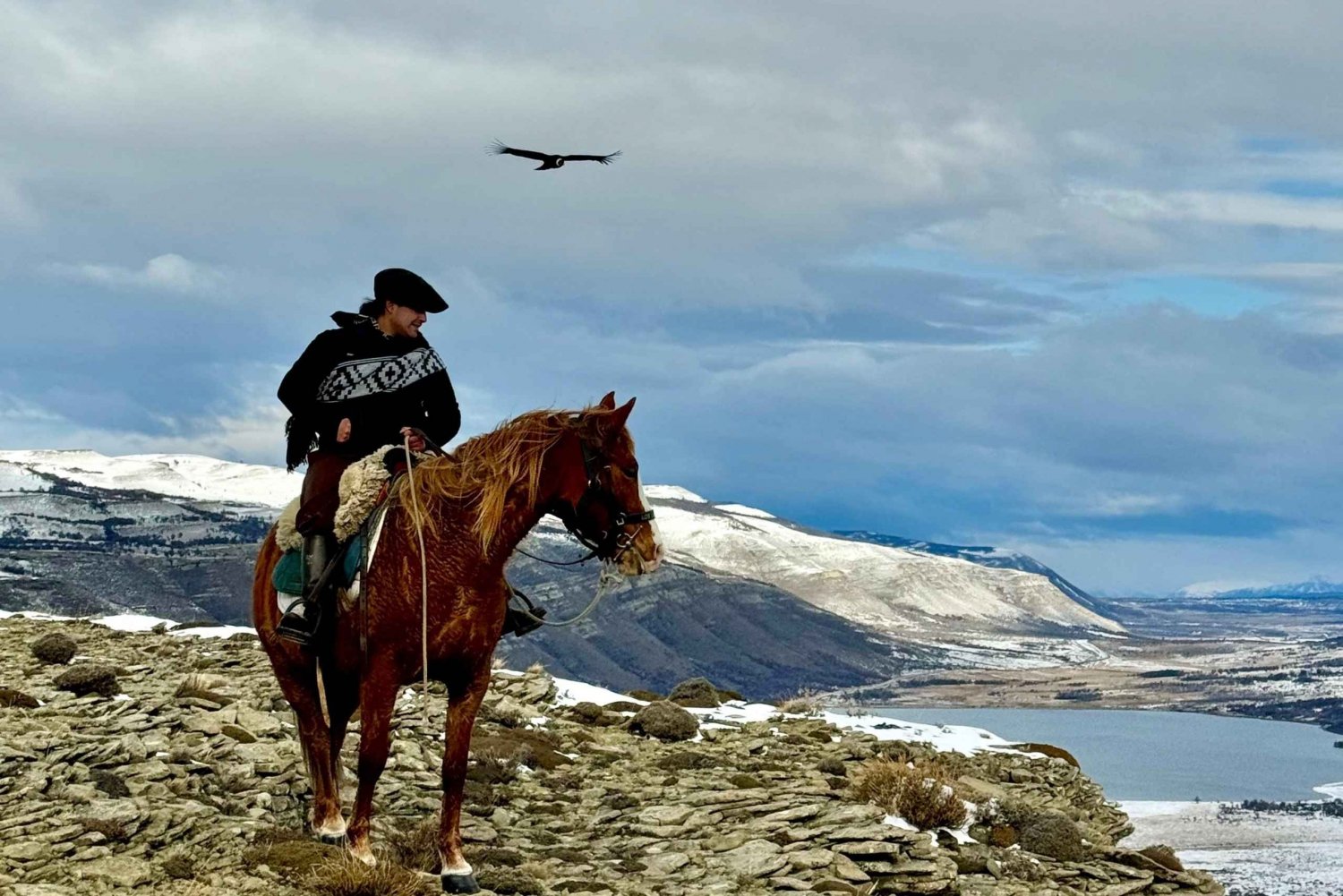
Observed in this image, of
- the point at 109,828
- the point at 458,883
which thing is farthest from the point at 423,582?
the point at 109,828

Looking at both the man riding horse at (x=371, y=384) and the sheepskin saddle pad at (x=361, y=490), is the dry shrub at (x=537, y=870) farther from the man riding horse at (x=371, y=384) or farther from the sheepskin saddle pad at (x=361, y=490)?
the sheepskin saddle pad at (x=361, y=490)

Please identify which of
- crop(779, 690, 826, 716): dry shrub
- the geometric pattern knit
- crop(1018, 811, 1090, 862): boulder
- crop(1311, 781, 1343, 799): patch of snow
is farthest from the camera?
crop(1311, 781, 1343, 799): patch of snow

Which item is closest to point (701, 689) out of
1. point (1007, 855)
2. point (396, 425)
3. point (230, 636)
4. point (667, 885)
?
point (230, 636)

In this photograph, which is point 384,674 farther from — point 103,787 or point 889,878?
point 889,878

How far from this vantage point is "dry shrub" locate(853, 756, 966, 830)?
53.3ft

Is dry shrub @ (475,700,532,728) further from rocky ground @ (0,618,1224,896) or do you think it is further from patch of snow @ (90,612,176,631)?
patch of snow @ (90,612,176,631)

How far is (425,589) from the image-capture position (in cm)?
1087

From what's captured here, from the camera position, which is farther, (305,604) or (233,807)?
(233,807)

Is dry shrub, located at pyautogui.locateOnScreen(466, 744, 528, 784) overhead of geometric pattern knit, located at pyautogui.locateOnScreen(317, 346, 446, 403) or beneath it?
beneath

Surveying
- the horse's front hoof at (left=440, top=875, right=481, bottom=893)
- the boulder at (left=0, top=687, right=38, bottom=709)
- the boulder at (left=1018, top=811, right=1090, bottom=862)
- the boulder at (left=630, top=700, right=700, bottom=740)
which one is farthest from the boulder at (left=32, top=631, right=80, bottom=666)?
the boulder at (left=1018, top=811, right=1090, bottom=862)

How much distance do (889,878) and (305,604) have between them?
6346mm

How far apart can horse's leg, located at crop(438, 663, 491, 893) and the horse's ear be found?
6.68 ft

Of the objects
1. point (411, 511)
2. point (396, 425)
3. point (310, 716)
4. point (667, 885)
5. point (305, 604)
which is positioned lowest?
point (667, 885)

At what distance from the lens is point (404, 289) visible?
12117 mm
